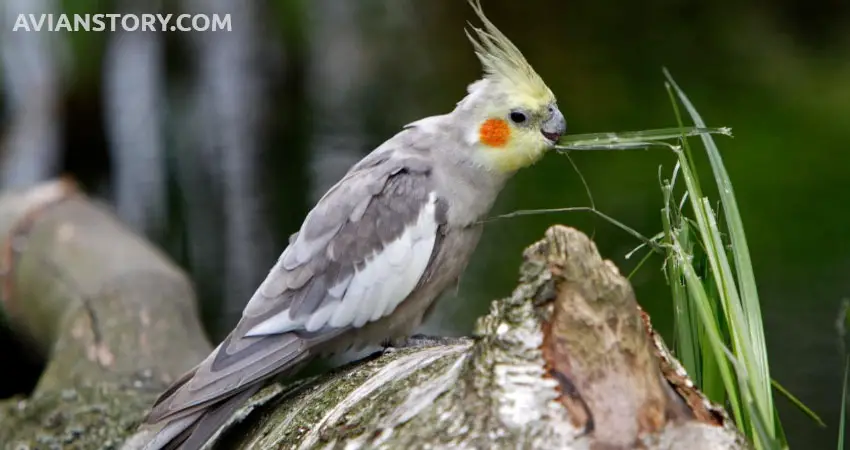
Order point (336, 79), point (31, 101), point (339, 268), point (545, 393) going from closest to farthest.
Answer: point (545, 393), point (339, 268), point (31, 101), point (336, 79)

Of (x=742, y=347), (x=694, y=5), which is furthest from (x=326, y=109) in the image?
(x=742, y=347)

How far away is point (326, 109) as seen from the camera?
11344mm

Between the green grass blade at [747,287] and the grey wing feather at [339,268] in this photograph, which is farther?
the grey wing feather at [339,268]

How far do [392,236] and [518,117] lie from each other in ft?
1.82

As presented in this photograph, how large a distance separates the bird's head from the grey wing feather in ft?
0.72

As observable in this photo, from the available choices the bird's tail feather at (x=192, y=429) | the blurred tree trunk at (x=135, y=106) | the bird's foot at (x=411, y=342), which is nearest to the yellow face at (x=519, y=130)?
the bird's foot at (x=411, y=342)

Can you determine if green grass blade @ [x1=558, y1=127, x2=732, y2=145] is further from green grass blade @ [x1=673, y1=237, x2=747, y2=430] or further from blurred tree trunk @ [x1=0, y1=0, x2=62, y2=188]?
blurred tree trunk @ [x1=0, y1=0, x2=62, y2=188]

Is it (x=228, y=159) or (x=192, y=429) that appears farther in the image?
(x=228, y=159)

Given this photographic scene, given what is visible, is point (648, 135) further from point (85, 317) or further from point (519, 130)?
point (85, 317)

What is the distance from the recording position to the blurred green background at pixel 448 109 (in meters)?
6.45

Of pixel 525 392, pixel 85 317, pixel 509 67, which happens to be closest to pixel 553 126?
pixel 509 67

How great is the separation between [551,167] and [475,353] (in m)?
6.74

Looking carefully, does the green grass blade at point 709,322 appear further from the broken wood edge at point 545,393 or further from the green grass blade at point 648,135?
the green grass blade at point 648,135

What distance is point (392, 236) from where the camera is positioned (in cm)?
287
